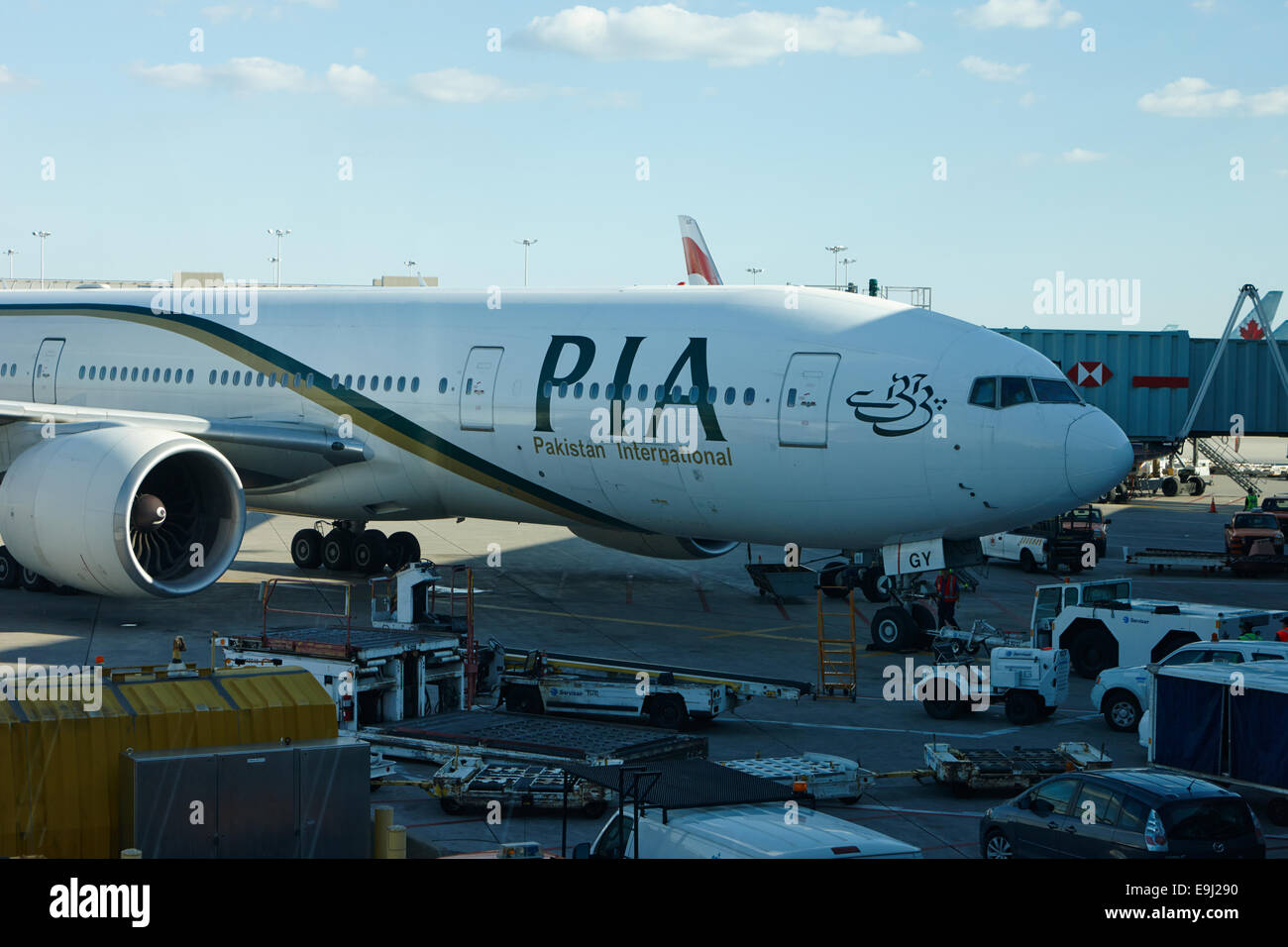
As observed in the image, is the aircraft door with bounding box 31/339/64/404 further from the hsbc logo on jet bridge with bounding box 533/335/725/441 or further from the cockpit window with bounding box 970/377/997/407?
the cockpit window with bounding box 970/377/997/407

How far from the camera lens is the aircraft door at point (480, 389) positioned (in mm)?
25125

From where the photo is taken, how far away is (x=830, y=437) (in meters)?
21.7

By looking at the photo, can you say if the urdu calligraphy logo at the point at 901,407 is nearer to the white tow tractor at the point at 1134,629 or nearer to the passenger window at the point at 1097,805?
the white tow tractor at the point at 1134,629

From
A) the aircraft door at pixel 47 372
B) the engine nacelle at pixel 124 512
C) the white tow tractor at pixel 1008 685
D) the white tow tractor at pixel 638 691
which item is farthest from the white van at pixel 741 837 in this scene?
the aircraft door at pixel 47 372

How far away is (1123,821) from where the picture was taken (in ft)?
41.4

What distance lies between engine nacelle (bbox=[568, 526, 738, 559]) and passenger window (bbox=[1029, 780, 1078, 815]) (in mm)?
12795

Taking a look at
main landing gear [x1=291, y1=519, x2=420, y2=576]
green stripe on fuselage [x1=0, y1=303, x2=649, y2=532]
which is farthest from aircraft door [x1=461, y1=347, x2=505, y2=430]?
main landing gear [x1=291, y1=519, x2=420, y2=576]

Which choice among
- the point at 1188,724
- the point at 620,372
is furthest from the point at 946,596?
the point at 1188,724

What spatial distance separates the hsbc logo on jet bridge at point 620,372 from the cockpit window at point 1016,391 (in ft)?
13.7

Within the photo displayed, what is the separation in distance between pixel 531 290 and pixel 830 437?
24.3ft

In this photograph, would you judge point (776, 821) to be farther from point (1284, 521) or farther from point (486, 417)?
point (1284, 521)

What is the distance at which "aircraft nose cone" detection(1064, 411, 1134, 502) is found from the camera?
20.6 meters

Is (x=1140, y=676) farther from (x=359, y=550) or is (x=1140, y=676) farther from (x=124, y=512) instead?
(x=359, y=550)
